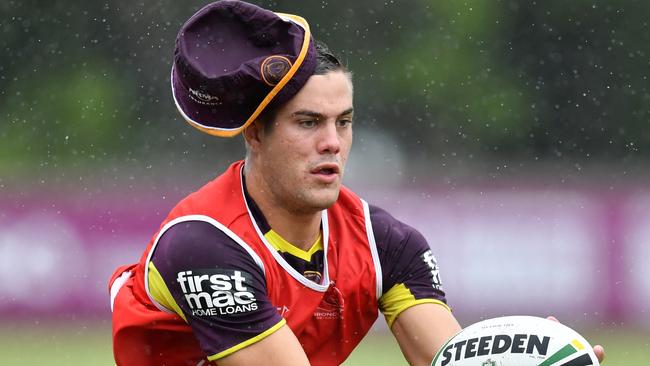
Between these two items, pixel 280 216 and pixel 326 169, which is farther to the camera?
pixel 280 216

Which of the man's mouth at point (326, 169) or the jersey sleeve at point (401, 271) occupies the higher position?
the man's mouth at point (326, 169)

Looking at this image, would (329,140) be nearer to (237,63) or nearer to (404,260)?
(237,63)

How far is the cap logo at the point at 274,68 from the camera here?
4.69 metres

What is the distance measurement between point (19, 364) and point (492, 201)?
5.10m

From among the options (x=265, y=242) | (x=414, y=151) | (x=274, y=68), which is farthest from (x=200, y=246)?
(x=414, y=151)

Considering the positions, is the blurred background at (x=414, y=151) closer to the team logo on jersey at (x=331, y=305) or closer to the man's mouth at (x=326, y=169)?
the team logo on jersey at (x=331, y=305)

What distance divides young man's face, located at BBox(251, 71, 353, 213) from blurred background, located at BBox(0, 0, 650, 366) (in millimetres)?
6020

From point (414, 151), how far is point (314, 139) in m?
14.4

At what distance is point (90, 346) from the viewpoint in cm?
1173

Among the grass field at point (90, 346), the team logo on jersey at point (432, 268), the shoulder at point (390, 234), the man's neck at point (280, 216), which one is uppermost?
the man's neck at point (280, 216)

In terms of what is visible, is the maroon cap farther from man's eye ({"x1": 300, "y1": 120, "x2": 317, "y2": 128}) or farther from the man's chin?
the man's chin

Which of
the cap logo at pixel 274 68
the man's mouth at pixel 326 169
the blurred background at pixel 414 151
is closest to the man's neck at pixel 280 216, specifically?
the man's mouth at pixel 326 169

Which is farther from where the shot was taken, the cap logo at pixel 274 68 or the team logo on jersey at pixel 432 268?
the team logo on jersey at pixel 432 268

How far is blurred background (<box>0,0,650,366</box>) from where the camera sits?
12.8 m
